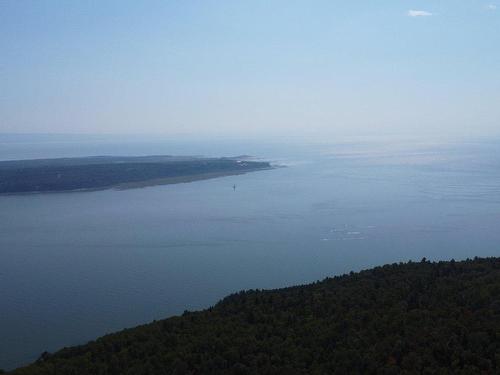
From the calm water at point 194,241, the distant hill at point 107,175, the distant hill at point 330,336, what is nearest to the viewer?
the distant hill at point 330,336

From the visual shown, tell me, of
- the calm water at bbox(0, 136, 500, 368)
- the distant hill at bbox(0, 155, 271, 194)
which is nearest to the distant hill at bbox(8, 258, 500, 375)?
the calm water at bbox(0, 136, 500, 368)

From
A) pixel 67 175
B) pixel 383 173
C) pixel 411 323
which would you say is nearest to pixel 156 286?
pixel 411 323

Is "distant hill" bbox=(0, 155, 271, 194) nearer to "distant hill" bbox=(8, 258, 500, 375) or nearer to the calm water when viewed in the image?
the calm water

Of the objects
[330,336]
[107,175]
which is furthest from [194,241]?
[107,175]

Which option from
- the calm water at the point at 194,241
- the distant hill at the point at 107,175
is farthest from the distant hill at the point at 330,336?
the distant hill at the point at 107,175

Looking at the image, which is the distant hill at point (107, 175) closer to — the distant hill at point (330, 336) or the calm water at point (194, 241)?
the calm water at point (194, 241)

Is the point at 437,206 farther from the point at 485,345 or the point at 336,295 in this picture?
the point at 485,345
